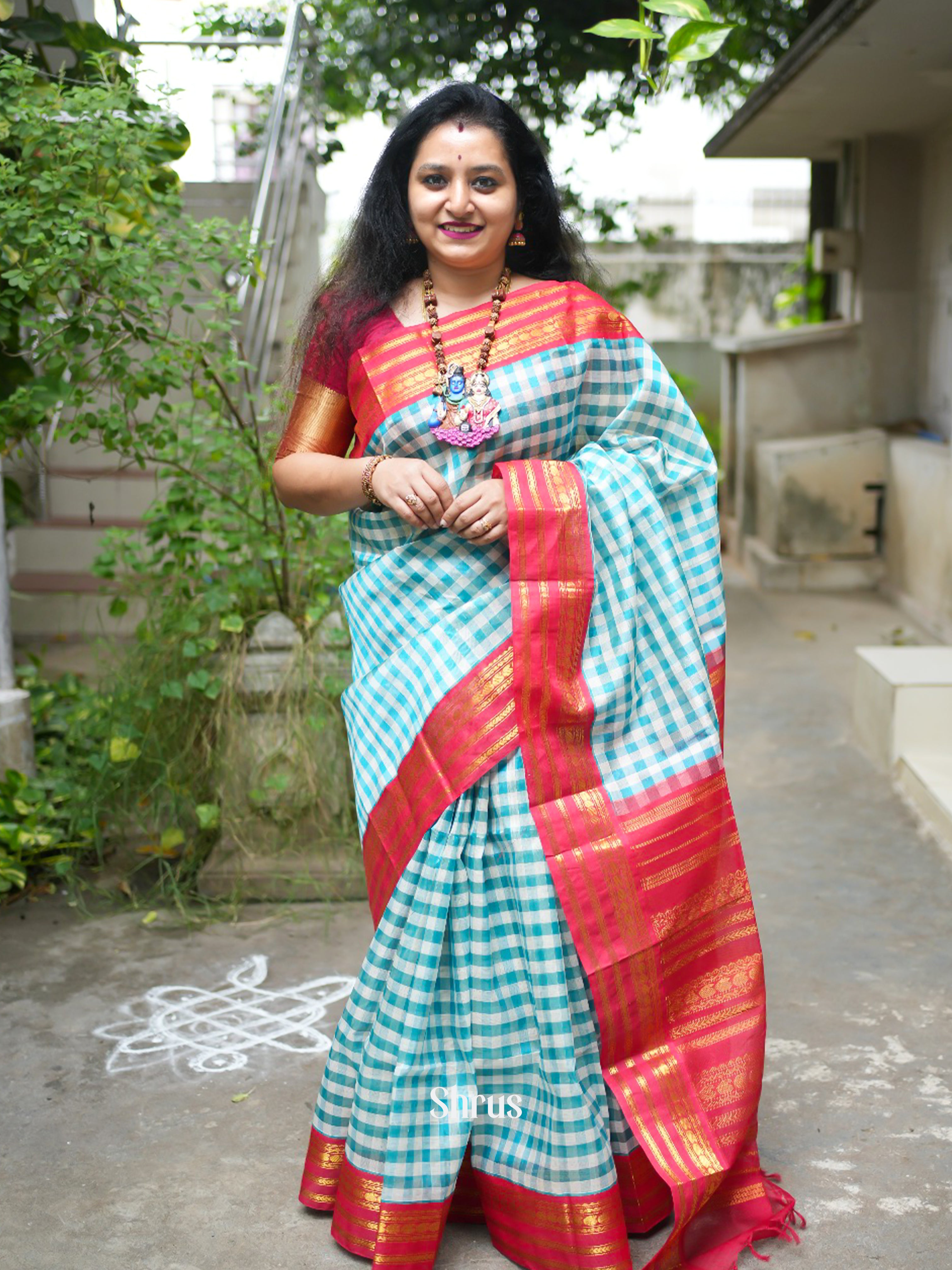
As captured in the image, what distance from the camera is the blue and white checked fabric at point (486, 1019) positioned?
82.7 inches

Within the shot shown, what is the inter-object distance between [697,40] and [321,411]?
1069mm

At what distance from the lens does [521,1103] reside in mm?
2174

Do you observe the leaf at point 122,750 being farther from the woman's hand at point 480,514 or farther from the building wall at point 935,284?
the building wall at point 935,284

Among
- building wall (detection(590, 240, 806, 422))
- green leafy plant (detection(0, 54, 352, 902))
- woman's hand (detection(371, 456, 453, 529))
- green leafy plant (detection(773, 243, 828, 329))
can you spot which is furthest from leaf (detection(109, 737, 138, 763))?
building wall (detection(590, 240, 806, 422))

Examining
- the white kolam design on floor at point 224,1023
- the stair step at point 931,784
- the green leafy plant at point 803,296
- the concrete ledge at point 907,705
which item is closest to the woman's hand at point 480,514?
the white kolam design on floor at point 224,1023

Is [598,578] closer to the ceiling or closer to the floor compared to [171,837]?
closer to the ceiling

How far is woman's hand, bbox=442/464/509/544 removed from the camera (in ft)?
6.99

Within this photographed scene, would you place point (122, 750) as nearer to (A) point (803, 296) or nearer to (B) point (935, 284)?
(B) point (935, 284)

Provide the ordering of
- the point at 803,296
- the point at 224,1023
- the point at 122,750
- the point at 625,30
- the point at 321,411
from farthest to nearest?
1. the point at 803,296
2. the point at 122,750
3. the point at 224,1023
4. the point at 625,30
5. the point at 321,411

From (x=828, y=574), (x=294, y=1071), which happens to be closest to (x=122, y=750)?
(x=294, y=1071)

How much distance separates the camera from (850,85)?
7.09m

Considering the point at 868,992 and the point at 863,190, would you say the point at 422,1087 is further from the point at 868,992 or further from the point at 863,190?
the point at 863,190

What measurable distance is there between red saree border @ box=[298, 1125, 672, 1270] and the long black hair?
1375 mm

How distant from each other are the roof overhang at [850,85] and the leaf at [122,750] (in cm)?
416
